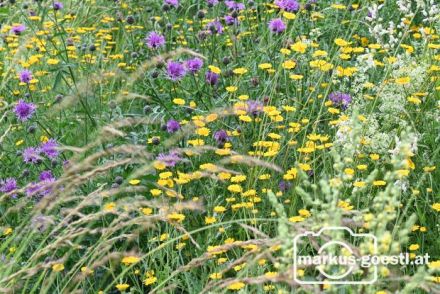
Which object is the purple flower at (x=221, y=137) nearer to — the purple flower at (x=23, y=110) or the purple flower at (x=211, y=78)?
the purple flower at (x=211, y=78)

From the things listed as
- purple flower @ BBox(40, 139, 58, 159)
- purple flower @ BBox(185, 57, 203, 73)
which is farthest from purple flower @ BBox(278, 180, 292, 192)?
purple flower @ BBox(40, 139, 58, 159)

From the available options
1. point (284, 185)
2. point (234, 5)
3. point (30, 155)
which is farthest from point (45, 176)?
point (234, 5)

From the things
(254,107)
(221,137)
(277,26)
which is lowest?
(221,137)

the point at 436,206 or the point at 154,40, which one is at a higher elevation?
the point at 154,40

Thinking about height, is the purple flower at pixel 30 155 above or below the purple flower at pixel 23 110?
below

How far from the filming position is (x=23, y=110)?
321 centimetres

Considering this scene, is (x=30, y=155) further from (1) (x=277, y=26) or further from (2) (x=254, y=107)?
(1) (x=277, y=26)

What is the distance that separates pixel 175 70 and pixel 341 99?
669 millimetres

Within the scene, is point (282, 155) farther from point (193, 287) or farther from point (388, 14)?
point (388, 14)

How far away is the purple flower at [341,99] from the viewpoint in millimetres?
3340

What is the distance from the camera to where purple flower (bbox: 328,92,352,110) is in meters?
3.34

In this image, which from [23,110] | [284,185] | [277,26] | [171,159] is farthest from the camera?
[277,26]

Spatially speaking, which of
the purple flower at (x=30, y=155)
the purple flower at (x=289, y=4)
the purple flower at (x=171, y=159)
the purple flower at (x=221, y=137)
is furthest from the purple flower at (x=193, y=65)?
the purple flower at (x=30, y=155)

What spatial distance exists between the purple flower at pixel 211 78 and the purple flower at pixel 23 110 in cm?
69
